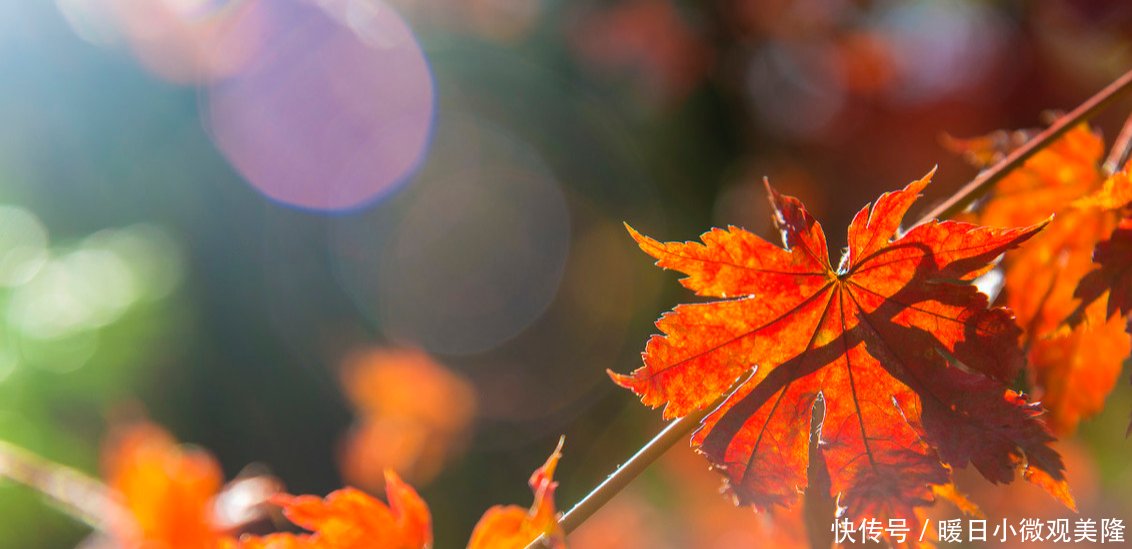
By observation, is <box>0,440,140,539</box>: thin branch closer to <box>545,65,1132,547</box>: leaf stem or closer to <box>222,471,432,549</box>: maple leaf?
<box>222,471,432,549</box>: maple leaf

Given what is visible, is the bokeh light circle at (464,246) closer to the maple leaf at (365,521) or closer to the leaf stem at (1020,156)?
the maple leaf at (365,521)

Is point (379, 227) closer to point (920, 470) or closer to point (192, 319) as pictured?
point (192, 319)

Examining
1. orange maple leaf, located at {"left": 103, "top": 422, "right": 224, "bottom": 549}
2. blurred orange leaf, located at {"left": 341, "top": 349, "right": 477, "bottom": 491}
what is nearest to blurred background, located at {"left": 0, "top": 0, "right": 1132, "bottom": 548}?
blurred orange leaf, located at {"left": 341, "top": 349, "right": 477, "bottom": 491}

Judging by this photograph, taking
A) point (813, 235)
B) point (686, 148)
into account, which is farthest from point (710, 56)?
point (813, 235)

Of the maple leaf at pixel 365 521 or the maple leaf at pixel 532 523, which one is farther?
the maple leaf at pixel 365 521

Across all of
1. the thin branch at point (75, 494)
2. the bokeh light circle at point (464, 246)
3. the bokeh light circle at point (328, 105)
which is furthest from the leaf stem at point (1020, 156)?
the bokeh light circle at point (328, 105)

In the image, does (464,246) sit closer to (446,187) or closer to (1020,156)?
(446,187)

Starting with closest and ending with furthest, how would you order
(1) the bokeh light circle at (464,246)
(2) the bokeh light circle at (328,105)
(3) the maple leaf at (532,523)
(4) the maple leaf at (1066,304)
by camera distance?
(3) the maple leaf at (532,523), (4) the maple leaf at (1066,304), (1) the bokeh light circle at (464,246), (2) the bokeh light circle at (328,105)

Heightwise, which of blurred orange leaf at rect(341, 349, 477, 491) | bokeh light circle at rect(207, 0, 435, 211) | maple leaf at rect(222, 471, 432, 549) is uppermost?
bokeh light circle at rect(207, 0, 435, 211)
